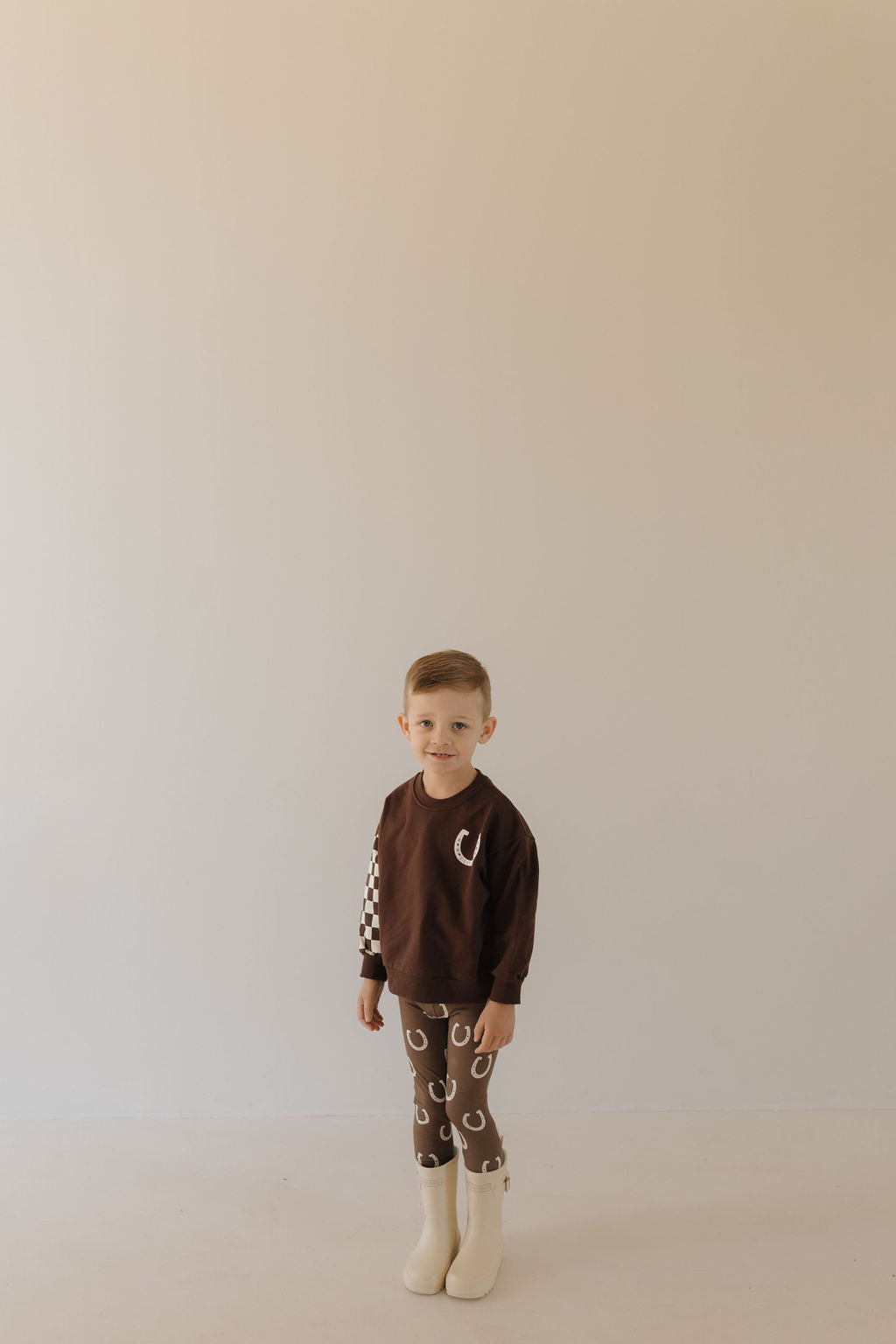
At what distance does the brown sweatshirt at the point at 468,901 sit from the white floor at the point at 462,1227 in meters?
0.46

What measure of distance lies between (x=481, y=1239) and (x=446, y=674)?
883 millimetres

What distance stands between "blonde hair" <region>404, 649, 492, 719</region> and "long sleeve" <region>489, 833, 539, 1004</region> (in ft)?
0.81

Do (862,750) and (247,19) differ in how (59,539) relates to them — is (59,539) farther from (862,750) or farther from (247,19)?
(862,750)

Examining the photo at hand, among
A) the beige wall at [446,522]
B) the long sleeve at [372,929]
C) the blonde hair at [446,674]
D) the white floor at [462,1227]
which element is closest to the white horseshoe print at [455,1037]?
the long sleeve at [372,929]

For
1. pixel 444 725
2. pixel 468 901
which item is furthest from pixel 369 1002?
pixel 444 725

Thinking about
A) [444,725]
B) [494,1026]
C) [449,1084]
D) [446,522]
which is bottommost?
[449,1084]

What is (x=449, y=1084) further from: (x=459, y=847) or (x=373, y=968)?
(x=459, y=847)

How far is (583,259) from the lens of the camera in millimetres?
2281

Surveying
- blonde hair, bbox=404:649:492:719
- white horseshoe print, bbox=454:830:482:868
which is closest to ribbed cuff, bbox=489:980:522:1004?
white horseshoe print, bbox=454:830:482:868

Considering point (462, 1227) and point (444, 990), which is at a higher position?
point (444, 990)

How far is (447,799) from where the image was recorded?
1.70 m

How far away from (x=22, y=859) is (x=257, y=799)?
0.52 m

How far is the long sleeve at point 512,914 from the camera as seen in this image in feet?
5.41

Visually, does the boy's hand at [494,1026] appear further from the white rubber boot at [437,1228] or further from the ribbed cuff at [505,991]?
the white rubber boot at [437,1228]
